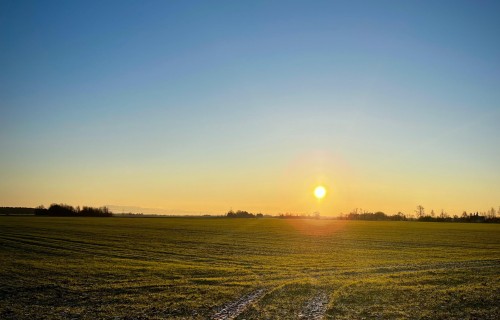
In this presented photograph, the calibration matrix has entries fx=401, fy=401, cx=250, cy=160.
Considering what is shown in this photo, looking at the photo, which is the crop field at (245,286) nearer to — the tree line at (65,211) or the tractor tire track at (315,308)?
the tractor tire track at (315,308)

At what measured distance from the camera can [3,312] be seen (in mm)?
→ 18156

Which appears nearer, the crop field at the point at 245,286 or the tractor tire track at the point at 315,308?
the tractor tire track at the point at 315,308

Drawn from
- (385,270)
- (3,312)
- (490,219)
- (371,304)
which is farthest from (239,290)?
(490,219)

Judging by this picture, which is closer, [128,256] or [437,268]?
[437,268]


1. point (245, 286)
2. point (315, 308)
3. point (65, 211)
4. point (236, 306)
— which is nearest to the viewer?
point (315, 308)

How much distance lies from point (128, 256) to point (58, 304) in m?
18.8

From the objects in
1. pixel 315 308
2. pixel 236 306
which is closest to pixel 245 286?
pixel 236 306

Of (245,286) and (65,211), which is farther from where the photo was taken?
(65,211)

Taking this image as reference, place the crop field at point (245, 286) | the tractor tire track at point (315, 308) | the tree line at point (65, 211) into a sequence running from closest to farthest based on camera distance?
the tractor tire track at point (315, 308)
the crop field at point (245, 286)
the tree line at point (65, 211)

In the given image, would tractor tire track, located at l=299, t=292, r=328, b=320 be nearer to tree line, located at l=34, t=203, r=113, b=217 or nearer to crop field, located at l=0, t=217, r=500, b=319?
crop field, located at l=0, t=217, r=500, b=319

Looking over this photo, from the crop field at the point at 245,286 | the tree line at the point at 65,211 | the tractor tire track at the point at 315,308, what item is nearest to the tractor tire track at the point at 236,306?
the crop field at the point at 245,286

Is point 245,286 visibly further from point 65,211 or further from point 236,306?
point 65,211

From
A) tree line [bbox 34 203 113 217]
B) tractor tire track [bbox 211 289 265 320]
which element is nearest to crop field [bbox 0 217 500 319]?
tractor tire track [bbox 211 289 265 320]

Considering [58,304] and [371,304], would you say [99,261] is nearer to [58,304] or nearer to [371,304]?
[58,304]
